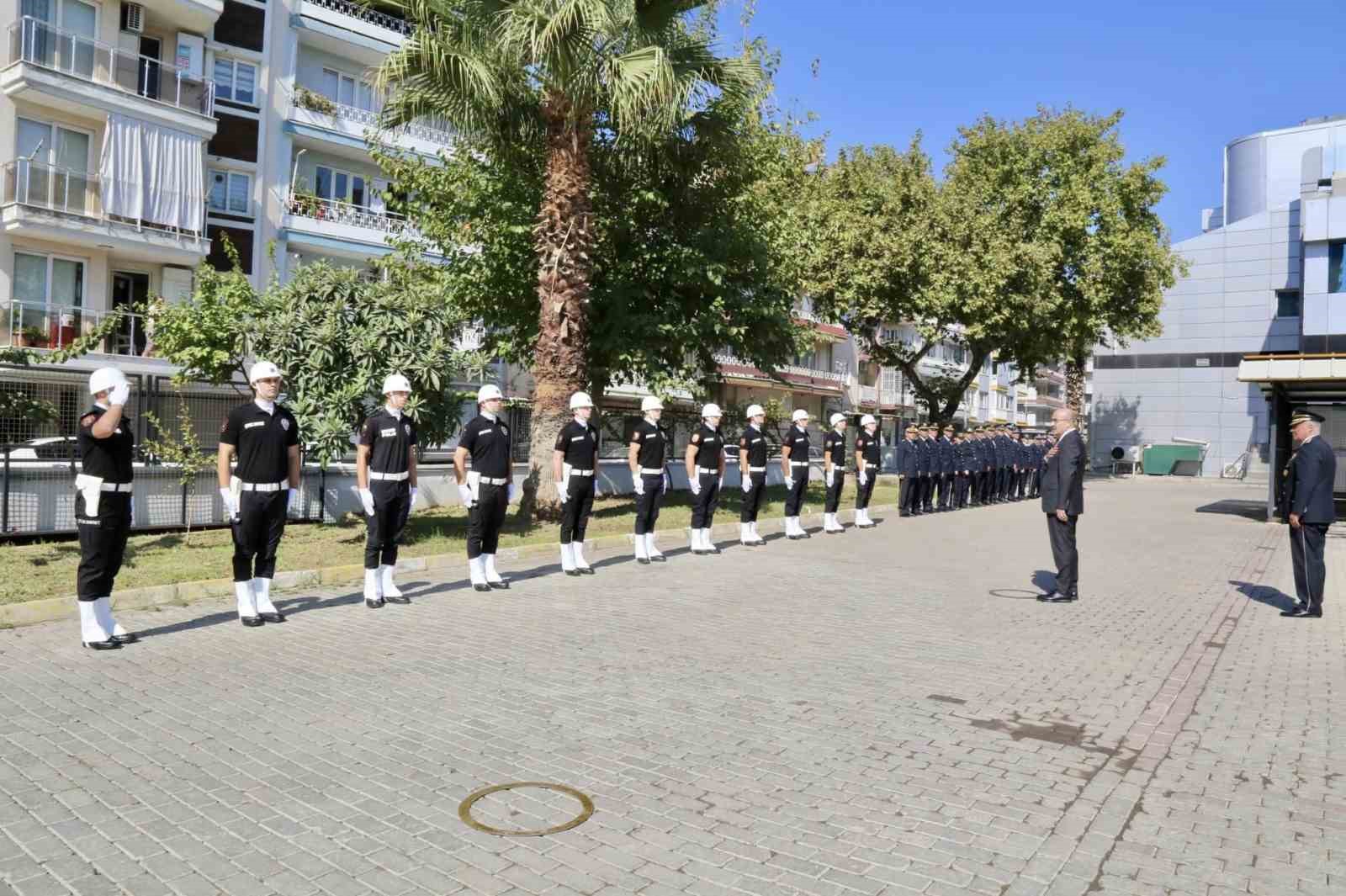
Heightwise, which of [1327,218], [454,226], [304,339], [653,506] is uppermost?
[1327,218]

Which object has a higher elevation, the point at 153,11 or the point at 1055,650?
the point at 153,11

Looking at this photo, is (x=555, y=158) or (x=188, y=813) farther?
(x=555, y=158)

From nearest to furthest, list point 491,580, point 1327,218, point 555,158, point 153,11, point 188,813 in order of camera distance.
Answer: point 188,813, point 491,580, point 555,158, point 153,11, point 1327,218

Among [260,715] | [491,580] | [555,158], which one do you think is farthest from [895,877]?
[555,158]

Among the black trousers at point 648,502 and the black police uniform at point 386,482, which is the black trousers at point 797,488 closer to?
the black trousers at point 648,502

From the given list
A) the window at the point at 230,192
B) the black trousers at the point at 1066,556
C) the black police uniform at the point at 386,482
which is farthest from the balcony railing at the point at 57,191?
the black trousers at the point at 1066,556

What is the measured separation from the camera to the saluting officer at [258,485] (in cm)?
822

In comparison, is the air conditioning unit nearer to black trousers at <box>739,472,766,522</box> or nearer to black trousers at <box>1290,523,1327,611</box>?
black trousers at <box>739,472,766,522</box>

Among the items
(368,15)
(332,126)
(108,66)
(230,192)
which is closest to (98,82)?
(108,66)

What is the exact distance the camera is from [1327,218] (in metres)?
39.4

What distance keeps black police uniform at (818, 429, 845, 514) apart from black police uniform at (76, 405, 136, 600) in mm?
11627

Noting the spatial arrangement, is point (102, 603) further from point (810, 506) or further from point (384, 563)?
point (810, 506)

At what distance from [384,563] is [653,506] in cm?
421

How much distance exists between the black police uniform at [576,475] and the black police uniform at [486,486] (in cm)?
110
